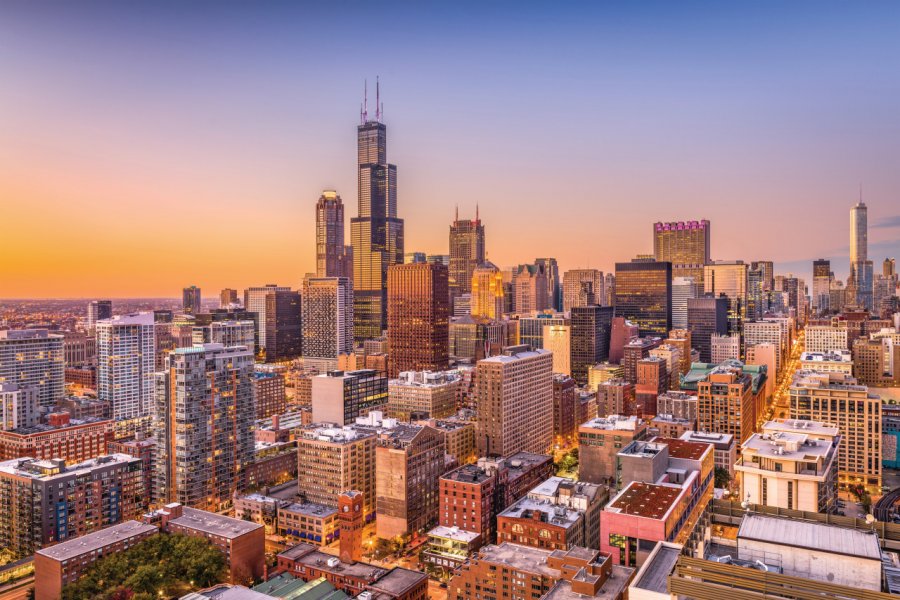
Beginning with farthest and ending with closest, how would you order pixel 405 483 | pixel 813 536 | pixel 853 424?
pixel 853 424 < pixel 405 483 < pixel 813 536

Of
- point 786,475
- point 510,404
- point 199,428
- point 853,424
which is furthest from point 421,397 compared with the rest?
point 786,475

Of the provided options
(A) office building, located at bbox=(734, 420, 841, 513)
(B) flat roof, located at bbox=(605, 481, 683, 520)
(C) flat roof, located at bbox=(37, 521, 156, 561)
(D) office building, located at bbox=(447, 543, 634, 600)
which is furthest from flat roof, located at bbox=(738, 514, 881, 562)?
(C) flat roof, located at bbox=(37, 521, 156, 561)

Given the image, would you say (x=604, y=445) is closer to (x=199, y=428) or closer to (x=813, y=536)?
(x=813, y=536)

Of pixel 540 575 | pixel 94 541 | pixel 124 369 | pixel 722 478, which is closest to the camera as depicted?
pixel 540 575

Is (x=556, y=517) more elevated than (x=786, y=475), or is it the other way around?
(x=786, y=475)

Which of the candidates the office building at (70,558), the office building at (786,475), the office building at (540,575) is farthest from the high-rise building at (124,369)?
the office building at (786,475)

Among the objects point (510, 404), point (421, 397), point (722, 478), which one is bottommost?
point (722, 478)
